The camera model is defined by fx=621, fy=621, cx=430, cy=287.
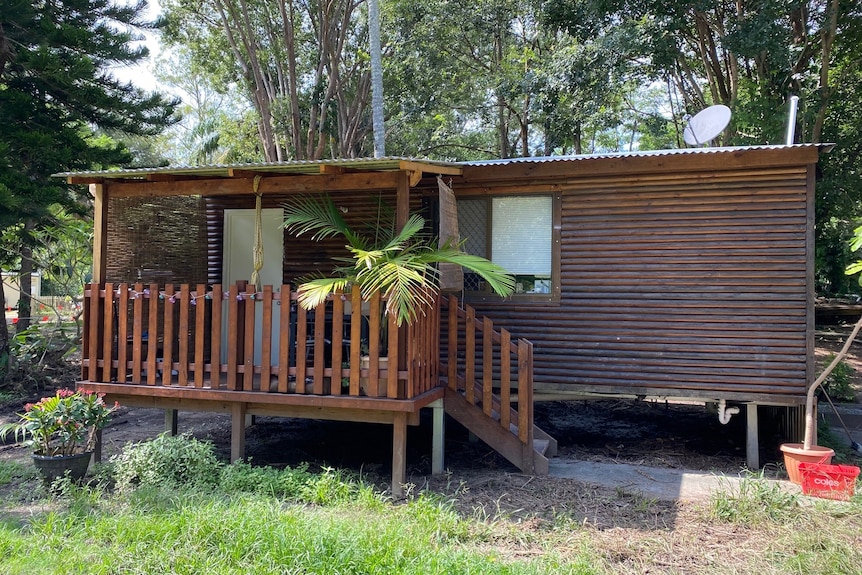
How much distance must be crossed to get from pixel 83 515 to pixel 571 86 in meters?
11.3

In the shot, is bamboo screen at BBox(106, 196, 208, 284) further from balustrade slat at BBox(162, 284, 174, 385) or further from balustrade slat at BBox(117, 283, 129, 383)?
balustrade slat at BBox(162, 284, 174, 385)

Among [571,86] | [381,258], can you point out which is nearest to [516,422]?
[381,258]

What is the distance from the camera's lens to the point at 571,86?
12578 mm

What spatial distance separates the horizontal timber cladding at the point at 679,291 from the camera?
238 inches

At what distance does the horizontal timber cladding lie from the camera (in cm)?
605

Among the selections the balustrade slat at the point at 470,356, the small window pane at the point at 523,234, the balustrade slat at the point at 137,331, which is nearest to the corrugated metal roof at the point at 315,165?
the small window pane at the point at 523,234

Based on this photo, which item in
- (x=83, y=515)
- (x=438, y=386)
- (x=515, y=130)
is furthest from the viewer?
(x=515, y=130)

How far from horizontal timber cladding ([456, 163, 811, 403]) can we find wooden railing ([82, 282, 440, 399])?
5.53 ft

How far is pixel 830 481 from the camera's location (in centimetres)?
482

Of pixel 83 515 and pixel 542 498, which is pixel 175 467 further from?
pixel 542 498

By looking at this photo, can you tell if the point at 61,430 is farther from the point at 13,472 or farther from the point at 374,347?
the point at 374,347

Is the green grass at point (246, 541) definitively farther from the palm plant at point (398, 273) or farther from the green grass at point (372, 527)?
the palm plant at point (398, 273)

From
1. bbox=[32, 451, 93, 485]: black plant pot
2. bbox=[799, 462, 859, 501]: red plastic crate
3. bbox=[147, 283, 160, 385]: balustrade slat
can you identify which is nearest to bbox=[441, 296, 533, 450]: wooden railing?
bbox=[799, 462, 859, 501]: red plastic crate

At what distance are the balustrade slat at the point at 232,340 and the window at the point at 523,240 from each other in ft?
8.48
